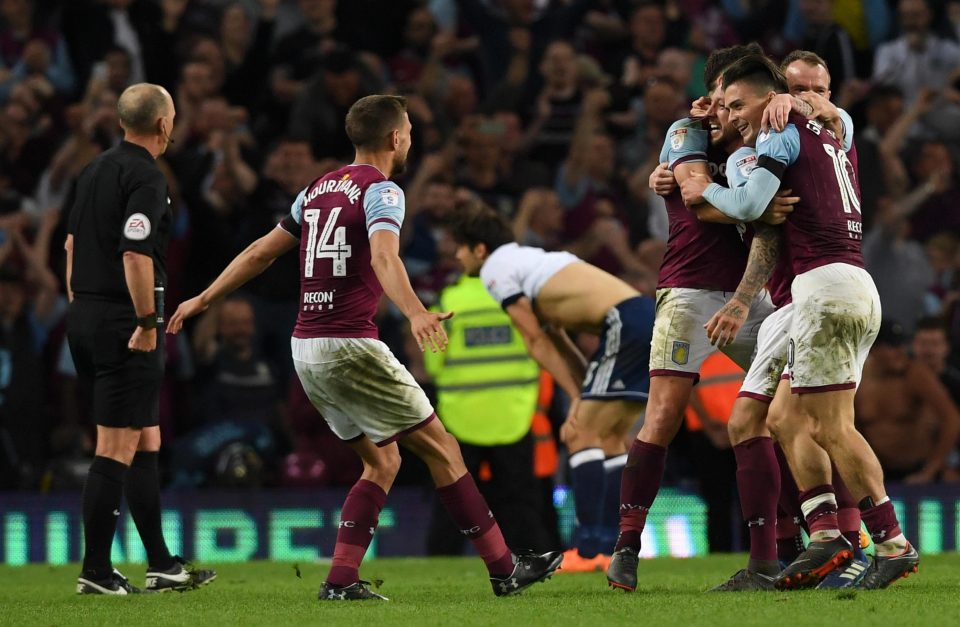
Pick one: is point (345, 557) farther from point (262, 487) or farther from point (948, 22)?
point (948, 22)

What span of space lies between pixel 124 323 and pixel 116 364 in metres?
0.21

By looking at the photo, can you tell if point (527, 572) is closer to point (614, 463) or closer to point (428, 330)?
point (428, 330)

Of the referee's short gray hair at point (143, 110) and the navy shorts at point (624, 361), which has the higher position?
the referee's short gray hair at point (143, 110)

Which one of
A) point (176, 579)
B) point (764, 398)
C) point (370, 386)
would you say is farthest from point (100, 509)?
point (764, 398)

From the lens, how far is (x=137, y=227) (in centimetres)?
744

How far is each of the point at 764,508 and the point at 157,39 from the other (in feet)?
31.7

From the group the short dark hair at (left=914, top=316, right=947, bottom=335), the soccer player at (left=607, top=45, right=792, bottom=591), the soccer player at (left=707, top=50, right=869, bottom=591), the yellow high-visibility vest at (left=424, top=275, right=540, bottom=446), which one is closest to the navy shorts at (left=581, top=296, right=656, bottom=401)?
the yellow high-visibility vest at (left=424, top=275, right=540, bottom=446)

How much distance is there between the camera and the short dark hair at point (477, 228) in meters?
Answer: 9.55

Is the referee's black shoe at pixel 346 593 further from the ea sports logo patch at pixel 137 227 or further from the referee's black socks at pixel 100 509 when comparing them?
the ea sports logo patch at pixel 137 227

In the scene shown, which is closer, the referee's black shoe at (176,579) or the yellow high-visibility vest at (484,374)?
the referee's black shoe at (176,579)

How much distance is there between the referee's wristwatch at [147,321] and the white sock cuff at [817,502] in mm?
3163

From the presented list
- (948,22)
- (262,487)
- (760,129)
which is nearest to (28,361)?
(262,487)

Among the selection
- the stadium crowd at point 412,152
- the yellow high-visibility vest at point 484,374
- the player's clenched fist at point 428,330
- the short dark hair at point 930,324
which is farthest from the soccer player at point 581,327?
the short dark hair at point 930,324

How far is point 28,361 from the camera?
40.7ft
